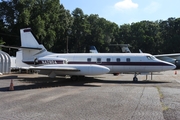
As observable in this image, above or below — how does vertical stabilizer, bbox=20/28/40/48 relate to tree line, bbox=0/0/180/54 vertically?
below

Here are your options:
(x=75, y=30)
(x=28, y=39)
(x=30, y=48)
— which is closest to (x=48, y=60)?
(x=30, y=48)

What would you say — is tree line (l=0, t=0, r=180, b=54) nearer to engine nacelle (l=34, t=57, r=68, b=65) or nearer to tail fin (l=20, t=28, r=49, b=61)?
tail fin (l=20, t=28, r=49, b=61)

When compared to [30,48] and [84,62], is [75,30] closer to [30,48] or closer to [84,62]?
[30,48]

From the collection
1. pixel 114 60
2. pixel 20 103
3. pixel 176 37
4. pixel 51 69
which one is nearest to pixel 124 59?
pixel 114 60

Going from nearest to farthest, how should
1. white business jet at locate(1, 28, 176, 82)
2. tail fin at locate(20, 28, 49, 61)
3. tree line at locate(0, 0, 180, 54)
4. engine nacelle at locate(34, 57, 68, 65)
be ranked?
white business jet at locate(1, 28, 176, 82) < engine nacelle at locate(34, 57, 68, 65) < tail fin at locate(20, 28, 49, 61) < tree line at locate(0, 0, 180, 54)

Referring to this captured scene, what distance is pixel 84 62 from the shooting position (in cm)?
2136

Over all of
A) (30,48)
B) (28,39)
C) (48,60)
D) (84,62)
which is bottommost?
(84,62)

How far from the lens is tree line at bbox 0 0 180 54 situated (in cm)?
4916

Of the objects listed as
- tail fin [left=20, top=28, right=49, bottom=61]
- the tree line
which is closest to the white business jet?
tail fin [left=20, top=28, right=49, bottom=61]

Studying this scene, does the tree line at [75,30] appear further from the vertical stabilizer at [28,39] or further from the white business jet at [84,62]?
the white business jet at [84,62]

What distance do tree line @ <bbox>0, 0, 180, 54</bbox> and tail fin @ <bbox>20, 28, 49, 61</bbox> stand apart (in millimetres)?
23799

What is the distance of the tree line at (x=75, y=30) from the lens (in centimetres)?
4916

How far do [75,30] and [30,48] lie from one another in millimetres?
55085

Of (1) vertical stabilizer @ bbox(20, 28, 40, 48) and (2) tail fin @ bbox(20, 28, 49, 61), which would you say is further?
(1) vertical stabilizer @ bbox(20, 28, 40, 48)
